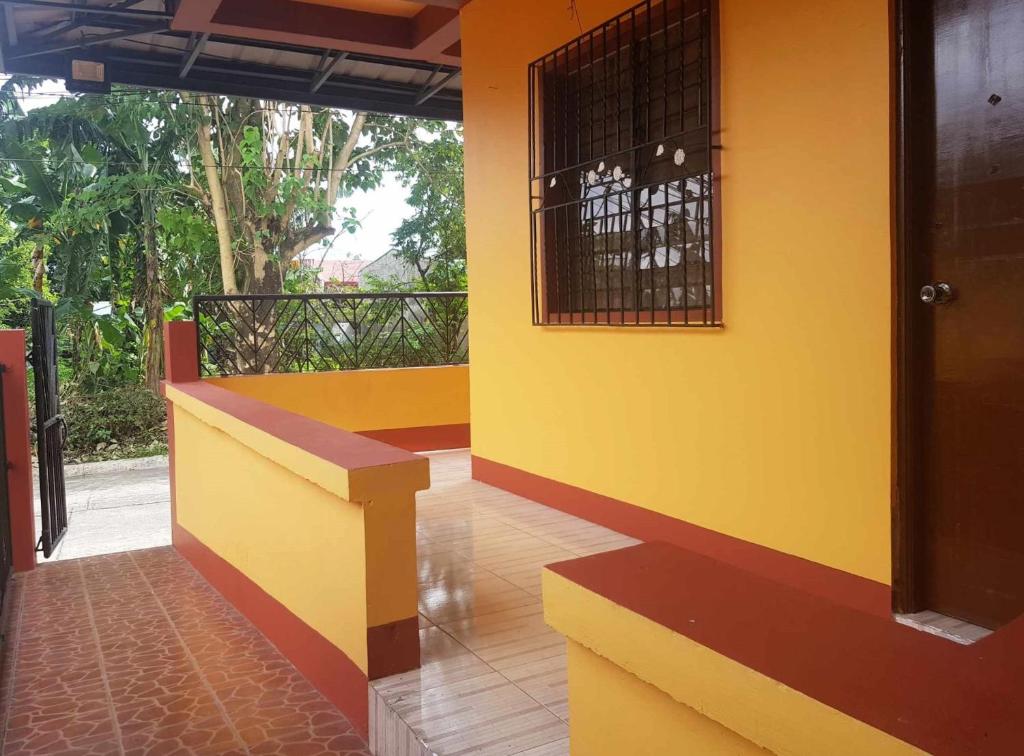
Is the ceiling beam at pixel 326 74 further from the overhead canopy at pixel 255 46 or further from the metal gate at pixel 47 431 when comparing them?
the metal gate at pixel 47 431

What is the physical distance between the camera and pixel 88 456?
11.6 m

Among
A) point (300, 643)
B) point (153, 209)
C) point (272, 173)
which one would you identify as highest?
point (272, 173)

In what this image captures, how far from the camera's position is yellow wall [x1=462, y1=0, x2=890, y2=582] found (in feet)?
9.42

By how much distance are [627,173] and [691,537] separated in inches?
70.0

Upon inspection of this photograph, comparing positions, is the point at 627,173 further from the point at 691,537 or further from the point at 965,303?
the point at 965,303

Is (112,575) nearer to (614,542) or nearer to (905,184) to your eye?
(614,542)

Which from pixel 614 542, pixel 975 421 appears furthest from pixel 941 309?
pixel 614 542

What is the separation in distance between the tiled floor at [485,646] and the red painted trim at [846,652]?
3.20ft

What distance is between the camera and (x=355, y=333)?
7.98 metres

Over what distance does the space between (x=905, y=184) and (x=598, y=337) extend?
1.94 metres

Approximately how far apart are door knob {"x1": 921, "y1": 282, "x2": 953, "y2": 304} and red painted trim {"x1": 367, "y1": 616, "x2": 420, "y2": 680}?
188 centimetres

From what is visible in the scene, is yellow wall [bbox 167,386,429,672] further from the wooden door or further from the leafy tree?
the leafy tree

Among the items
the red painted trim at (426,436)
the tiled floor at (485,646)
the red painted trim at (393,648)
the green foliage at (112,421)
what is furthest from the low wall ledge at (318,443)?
the green foliage at (112,421)

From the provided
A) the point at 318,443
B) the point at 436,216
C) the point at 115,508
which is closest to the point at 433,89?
the point at 115,508
